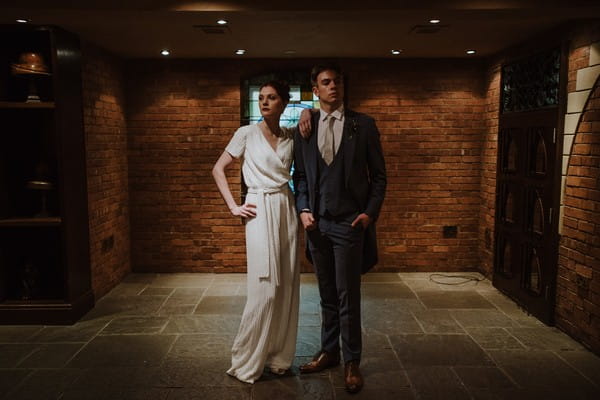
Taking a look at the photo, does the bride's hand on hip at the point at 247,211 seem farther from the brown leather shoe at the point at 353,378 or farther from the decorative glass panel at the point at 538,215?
the decorative glass panel at the point at 538,215

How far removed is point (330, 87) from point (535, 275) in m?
2.74

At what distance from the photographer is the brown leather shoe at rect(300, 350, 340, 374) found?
124 inches

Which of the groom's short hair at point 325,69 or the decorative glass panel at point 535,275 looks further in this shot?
the decorative glass panel at point 535,275

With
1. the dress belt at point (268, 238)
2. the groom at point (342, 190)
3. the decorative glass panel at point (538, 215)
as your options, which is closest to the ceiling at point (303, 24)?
the groom at point (342, 190)

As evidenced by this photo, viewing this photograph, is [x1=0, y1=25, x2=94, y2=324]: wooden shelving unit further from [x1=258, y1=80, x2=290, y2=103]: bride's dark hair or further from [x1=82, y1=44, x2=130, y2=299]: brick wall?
[x1=258, y1=80, x2=290, y2=103]: bride's dark hair

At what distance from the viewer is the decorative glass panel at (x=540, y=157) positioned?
13.5 feet

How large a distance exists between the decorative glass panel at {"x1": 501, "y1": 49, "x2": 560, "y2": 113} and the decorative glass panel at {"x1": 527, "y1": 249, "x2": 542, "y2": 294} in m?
1.31

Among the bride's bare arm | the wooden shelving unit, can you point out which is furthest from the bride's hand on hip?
the wooden shelving unit

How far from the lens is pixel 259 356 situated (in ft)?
9.87

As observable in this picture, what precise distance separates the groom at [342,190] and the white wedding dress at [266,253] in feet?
0.40

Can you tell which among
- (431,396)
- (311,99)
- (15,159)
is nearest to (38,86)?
Answer: (15,159)

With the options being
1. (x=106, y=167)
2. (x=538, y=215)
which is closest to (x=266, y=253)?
(x=538, y=215)

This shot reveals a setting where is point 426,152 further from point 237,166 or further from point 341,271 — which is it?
point 341,271

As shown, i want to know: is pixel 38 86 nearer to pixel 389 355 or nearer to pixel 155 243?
pixel 155 243
